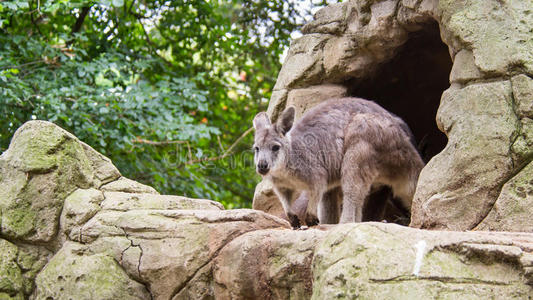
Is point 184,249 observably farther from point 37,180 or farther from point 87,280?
point 37,180

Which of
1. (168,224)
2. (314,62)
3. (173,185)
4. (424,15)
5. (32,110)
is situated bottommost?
(173,185)

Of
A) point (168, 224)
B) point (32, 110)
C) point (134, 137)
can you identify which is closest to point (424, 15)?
point (168, 224)

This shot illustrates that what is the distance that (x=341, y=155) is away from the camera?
21.7 feet

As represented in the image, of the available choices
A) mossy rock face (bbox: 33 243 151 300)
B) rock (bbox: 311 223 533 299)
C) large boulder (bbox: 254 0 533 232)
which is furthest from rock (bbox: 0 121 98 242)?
large boulder (bbox: 254 0 533 232)

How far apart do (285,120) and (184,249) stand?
2.45 m

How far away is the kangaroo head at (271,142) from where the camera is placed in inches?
255

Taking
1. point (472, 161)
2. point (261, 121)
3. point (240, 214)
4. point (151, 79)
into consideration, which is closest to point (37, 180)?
point (240, 214)

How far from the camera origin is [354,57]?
731 cm

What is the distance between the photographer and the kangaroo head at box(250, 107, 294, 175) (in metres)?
6.48

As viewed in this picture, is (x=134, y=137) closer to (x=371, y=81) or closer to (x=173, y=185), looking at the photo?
(x=173, y=185)

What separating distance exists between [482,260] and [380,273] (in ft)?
1.91

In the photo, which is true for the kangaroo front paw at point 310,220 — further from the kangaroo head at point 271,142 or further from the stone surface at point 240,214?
the stone surface at point 240,214

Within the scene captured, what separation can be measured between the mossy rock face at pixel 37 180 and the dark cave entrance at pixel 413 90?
11.8 ft

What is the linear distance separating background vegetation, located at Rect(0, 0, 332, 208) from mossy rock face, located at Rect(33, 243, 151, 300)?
293 centimetres
